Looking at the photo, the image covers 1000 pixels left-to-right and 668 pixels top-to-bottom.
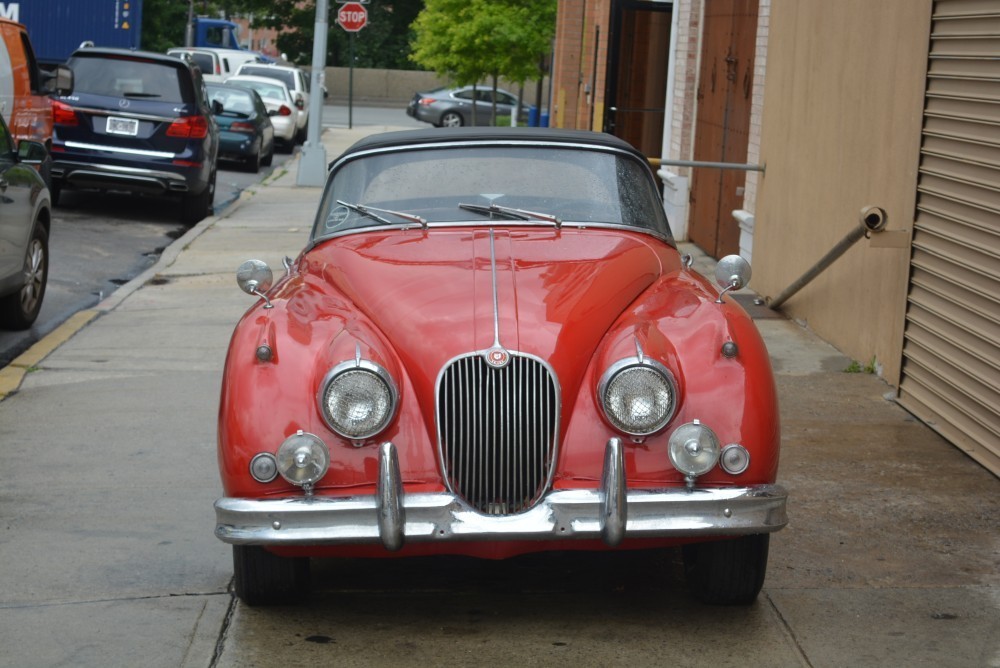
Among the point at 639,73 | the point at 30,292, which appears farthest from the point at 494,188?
the point at 639,73

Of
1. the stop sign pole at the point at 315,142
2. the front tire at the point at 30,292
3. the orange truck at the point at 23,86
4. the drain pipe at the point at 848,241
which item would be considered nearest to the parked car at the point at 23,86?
the orange truck at the point at 23,86

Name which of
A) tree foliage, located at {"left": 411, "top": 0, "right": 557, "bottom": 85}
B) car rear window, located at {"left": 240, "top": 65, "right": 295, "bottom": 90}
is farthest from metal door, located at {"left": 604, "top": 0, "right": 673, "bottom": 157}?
car rear window, located at {"left": 240, "top": 65, "right": 295, "bottom": 90}

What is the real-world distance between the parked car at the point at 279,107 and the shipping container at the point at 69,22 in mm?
2419

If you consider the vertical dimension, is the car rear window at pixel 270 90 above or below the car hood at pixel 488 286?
above

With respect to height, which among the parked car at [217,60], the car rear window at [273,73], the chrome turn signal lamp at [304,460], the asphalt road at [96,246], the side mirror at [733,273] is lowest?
the asphalt road at [96,246]

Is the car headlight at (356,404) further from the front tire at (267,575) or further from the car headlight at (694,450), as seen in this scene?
the car headlight at (694,450)

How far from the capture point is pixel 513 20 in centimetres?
2906

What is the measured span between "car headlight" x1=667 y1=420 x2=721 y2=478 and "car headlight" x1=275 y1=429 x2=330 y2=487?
1088 millimetres

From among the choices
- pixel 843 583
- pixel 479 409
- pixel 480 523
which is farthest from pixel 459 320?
pixel 843 583

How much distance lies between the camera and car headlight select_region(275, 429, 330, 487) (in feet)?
14.2

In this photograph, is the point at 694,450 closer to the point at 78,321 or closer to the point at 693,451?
the point at 693,451

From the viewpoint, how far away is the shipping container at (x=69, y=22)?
26.7 m

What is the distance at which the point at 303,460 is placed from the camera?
4312 mm

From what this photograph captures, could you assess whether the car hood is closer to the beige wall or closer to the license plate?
the beige wall
